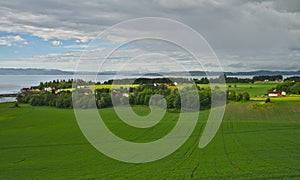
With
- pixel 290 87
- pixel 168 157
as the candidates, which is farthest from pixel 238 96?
pixel 168 157

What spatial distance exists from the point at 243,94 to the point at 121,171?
1923 inches

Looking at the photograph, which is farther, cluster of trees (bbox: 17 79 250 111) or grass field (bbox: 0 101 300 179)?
cluster of trees (bbox: 17 79 250 111)

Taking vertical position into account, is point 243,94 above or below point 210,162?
above

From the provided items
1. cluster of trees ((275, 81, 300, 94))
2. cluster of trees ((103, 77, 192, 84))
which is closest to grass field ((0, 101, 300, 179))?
cluster of trees ((103, 77, 192, 84))

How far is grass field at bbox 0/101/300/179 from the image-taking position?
1970 centimetres

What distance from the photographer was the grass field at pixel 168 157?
64.6 ft

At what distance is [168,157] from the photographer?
24.3 meters

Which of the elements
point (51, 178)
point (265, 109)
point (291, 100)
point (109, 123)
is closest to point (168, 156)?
point (51, 178)

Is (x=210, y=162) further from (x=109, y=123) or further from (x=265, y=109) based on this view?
(x=265, y=109)

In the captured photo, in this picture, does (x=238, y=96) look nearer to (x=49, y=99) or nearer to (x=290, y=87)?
(x=290, y=87)

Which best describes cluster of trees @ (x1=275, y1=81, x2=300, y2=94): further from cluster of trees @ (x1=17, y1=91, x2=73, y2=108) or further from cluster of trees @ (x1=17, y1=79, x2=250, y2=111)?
cluster of trees @ (x1=17, y1=91, x2=73, y2=108)

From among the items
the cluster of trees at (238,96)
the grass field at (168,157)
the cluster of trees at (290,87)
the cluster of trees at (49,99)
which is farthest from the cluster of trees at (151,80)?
the cluster of trees at (290,87)

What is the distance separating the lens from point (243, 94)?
212 ft

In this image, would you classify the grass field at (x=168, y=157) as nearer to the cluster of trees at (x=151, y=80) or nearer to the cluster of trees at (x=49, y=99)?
the cluster of trees at (x=151, y=80)
